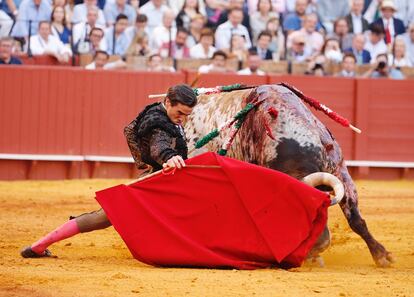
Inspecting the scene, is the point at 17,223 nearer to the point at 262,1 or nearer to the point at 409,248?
the point at 409,248

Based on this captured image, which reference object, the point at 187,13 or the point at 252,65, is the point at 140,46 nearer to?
the point at 187,13

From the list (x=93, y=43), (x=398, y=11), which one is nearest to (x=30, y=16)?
(x=93, y=43)

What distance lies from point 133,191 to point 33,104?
21.2 feet

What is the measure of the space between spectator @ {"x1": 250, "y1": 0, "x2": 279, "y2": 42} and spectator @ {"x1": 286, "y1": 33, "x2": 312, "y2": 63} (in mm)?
417

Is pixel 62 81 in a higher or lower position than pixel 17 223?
higher

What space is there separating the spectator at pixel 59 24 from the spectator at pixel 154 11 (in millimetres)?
1163

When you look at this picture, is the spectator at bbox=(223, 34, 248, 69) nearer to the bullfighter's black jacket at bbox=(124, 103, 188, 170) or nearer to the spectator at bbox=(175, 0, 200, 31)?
the spectator at bbox=(175, 0, 200, 31)

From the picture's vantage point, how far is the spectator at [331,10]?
49.6 ft

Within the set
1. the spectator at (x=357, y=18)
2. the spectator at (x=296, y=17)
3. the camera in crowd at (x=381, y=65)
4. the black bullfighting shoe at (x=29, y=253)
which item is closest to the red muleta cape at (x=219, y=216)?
the black bullfighting shoe at (x=29, y=253)

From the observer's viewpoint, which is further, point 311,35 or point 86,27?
point 311,35

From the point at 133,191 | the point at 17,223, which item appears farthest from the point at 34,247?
the point at 17,223

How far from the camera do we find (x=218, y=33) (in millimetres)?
14000

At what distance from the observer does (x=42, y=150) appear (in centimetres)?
1307

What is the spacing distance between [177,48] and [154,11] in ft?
1.92
